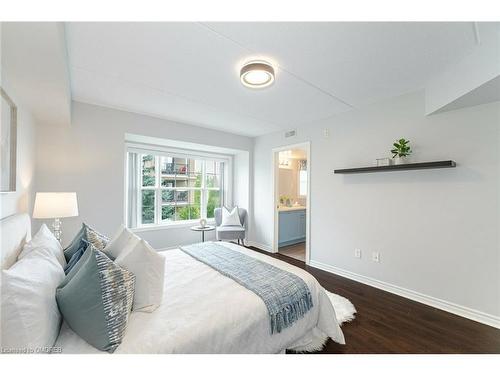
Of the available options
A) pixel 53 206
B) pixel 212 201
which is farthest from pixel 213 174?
pixel 53 206

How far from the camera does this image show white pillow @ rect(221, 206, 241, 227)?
14.6 feet

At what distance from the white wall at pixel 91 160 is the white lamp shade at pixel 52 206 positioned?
2.28 ft

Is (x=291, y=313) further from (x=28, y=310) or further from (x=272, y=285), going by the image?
(x=28, y=310)

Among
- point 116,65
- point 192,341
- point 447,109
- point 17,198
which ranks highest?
point 116,65

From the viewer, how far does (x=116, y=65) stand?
203cm

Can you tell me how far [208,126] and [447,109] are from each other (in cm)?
338

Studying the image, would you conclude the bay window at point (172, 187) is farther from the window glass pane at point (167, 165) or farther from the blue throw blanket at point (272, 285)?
the blue throw blanket at point (272, 285)

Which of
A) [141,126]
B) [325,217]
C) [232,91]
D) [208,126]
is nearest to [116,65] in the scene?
[232,91]

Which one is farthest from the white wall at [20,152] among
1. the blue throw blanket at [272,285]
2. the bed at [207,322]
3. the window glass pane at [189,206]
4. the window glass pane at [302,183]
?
the window glass pane at [302,183]

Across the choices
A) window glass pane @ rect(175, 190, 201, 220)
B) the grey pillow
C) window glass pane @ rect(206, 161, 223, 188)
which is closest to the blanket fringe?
the grey pillow

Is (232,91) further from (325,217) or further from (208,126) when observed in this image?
(325,217)

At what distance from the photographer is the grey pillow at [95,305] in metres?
0.97

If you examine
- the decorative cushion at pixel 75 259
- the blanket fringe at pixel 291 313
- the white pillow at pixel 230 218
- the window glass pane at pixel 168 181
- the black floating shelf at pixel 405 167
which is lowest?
the blanket fringe at pixel 291 313

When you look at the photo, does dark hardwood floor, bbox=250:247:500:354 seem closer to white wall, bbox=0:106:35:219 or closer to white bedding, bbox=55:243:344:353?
white bedding, bbox=55:243:344:353
